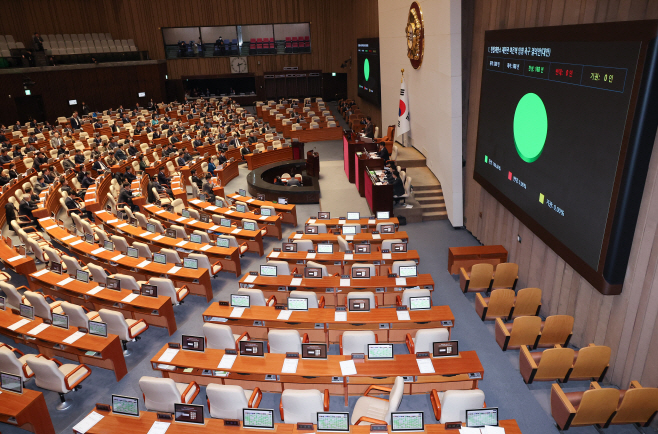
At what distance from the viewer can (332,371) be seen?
19.3 feet

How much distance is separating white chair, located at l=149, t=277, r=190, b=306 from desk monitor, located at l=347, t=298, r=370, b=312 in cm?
352

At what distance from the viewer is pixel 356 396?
6.46m

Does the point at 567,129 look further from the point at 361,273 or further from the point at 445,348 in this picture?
the point at 361,273

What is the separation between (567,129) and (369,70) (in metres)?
17.9

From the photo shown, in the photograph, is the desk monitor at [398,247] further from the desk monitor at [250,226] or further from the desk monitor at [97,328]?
the desk monitor at [97,328]

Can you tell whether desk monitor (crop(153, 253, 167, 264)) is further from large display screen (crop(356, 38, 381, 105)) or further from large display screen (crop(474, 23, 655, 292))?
large display screen (crop(356, 38, 381, 105))

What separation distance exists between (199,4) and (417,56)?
76.0 ft

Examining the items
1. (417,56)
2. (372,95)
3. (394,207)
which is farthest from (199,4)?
(394,207)

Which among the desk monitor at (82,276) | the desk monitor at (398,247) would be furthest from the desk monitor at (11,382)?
the desk monitor at (398,247)

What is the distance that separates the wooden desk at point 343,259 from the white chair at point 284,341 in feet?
9.98

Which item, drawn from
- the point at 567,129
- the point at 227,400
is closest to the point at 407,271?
the point at 567,129

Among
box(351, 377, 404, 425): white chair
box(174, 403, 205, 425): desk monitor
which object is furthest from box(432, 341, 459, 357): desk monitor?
box(174, 403, 205, 425): desk monitor

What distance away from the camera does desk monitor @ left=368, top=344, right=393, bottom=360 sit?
6043mm

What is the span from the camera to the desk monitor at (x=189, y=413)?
5.09m
